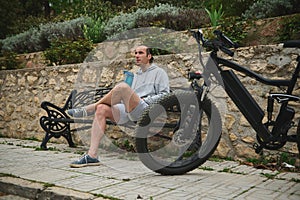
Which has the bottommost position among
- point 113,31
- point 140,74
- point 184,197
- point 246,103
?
point 184,197

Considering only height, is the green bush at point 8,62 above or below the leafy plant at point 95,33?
below

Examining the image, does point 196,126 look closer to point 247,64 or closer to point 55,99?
point 247,64

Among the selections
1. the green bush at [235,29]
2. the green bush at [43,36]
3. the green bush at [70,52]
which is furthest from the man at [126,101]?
the green bush at [43,36]

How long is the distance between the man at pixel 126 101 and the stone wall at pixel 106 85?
17.1 inches

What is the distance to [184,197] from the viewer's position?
7.99 ft

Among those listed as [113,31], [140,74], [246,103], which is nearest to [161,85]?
[140,74]

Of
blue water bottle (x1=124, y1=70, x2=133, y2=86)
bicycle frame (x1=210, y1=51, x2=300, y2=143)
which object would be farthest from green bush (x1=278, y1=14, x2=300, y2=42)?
blue water bottle (x1=124, y1=70, x2=133, y2=86)

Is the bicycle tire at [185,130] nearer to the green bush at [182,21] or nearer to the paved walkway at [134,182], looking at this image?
the paved walkway at [134,182]

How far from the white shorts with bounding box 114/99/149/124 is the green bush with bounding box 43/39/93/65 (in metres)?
2.10

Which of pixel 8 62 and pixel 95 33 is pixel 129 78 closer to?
pixel 95 33

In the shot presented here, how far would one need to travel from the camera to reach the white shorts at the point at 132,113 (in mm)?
3629

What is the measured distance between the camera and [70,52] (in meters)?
5.64

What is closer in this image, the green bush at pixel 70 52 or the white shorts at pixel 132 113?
the white shorts at pixel 132 113

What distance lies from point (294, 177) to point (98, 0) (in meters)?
8.96
